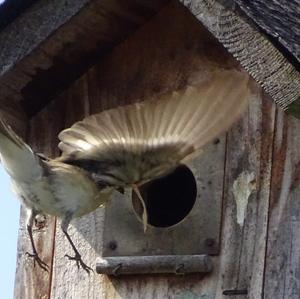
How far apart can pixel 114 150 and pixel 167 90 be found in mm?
251

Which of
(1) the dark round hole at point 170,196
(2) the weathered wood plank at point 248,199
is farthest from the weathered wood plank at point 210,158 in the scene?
(1) the dark round hole at point 170,196

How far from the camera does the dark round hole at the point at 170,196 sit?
5.29m

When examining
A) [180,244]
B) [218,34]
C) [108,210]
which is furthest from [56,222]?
[218,34]

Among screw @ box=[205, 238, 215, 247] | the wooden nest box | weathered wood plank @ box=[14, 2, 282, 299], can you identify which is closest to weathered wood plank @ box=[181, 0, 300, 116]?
the wooden nest box

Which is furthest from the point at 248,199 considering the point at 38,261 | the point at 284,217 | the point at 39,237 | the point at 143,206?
the point at 39,237

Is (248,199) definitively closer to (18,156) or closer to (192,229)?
(192,229)

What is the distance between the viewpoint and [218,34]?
4.44 metres

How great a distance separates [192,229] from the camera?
4750mm

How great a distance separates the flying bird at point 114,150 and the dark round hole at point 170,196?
0.95 ft

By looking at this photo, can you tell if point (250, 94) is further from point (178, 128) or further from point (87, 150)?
point (87, 150)

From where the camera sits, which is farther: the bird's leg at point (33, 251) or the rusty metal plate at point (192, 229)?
the bird's leg at point (33, 251)

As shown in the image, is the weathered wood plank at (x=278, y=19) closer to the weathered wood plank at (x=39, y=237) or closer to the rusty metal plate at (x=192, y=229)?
the rusty metal plate at (x=192, y=229)

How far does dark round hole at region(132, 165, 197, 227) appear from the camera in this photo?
17.4ft

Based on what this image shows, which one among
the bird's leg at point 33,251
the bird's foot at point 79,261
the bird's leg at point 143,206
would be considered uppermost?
the bird's leg at point 143,206
